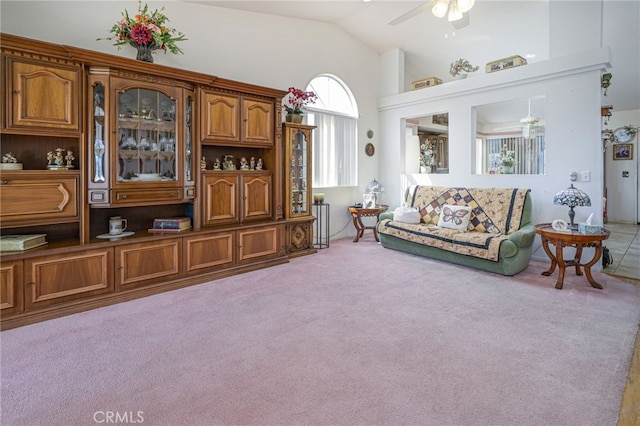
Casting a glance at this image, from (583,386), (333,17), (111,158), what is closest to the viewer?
(583,386)

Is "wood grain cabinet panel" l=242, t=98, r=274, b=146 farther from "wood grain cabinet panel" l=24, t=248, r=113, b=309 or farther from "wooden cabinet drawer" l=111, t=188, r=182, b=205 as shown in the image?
"wood grain cabinet panel" l=24, t=248, r=113, b=309

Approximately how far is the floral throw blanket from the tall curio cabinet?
1192mm

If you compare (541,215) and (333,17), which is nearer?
(541,215)

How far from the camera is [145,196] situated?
11.2 ft

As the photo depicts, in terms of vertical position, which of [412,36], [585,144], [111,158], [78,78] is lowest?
[111,158]

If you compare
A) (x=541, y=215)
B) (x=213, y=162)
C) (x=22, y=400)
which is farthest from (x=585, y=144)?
(x=22, y=400)

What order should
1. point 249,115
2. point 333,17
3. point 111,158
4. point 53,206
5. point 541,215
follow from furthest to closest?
point 333,17 → point 541,215 → point 249,115 → point 111,158 → point 53,206

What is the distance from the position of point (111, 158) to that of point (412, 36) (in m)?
5.14

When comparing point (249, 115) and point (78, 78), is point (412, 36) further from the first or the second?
point (78, 78)

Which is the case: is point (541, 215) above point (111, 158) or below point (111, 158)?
below

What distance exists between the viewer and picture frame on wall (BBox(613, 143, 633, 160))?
8.16 metres

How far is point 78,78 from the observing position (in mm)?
2994

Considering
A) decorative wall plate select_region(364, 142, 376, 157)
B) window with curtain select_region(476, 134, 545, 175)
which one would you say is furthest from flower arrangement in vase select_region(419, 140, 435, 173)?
window with curtain select_region(476, 134, 545, 175)

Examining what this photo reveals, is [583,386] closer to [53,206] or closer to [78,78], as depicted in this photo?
[53,206]
